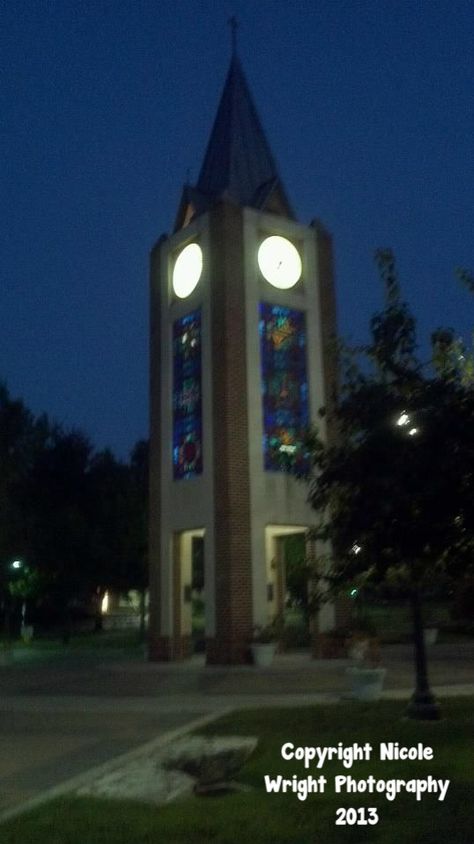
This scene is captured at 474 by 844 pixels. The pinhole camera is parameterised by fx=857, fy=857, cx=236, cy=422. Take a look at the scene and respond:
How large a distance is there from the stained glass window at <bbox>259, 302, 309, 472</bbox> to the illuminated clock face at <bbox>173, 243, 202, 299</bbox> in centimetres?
237

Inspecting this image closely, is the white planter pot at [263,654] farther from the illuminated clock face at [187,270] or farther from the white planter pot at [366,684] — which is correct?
the illuminated clock face at [187,270]

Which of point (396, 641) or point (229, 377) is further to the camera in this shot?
point (396, 641)

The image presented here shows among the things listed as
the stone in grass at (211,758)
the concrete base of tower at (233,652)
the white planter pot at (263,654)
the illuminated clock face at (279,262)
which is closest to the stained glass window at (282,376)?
the illuminated clock face at (279,262)

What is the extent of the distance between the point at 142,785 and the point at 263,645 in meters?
12.6

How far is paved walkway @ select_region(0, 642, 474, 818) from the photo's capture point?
10023mm

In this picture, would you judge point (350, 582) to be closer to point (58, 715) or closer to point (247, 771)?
point (247, 771)

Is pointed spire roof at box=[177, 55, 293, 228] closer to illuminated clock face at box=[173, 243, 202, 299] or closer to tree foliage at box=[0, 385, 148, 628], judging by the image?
illuminated clock face at box=[173, 243, 202, 299]

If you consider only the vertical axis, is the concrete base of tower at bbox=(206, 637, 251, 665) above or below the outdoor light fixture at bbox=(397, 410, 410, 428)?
below

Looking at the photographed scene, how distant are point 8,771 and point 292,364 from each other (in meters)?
16.1

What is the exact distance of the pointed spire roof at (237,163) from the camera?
1030 inches

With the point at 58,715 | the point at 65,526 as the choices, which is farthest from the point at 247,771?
the point at 65,526

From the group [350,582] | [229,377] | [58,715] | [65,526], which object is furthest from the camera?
[65,526]

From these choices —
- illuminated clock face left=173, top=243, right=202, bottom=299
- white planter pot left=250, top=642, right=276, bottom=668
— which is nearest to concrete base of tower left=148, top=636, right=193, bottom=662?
white planter pot left=250, top=642, right=276, bottom=668

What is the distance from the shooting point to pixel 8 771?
931cm
